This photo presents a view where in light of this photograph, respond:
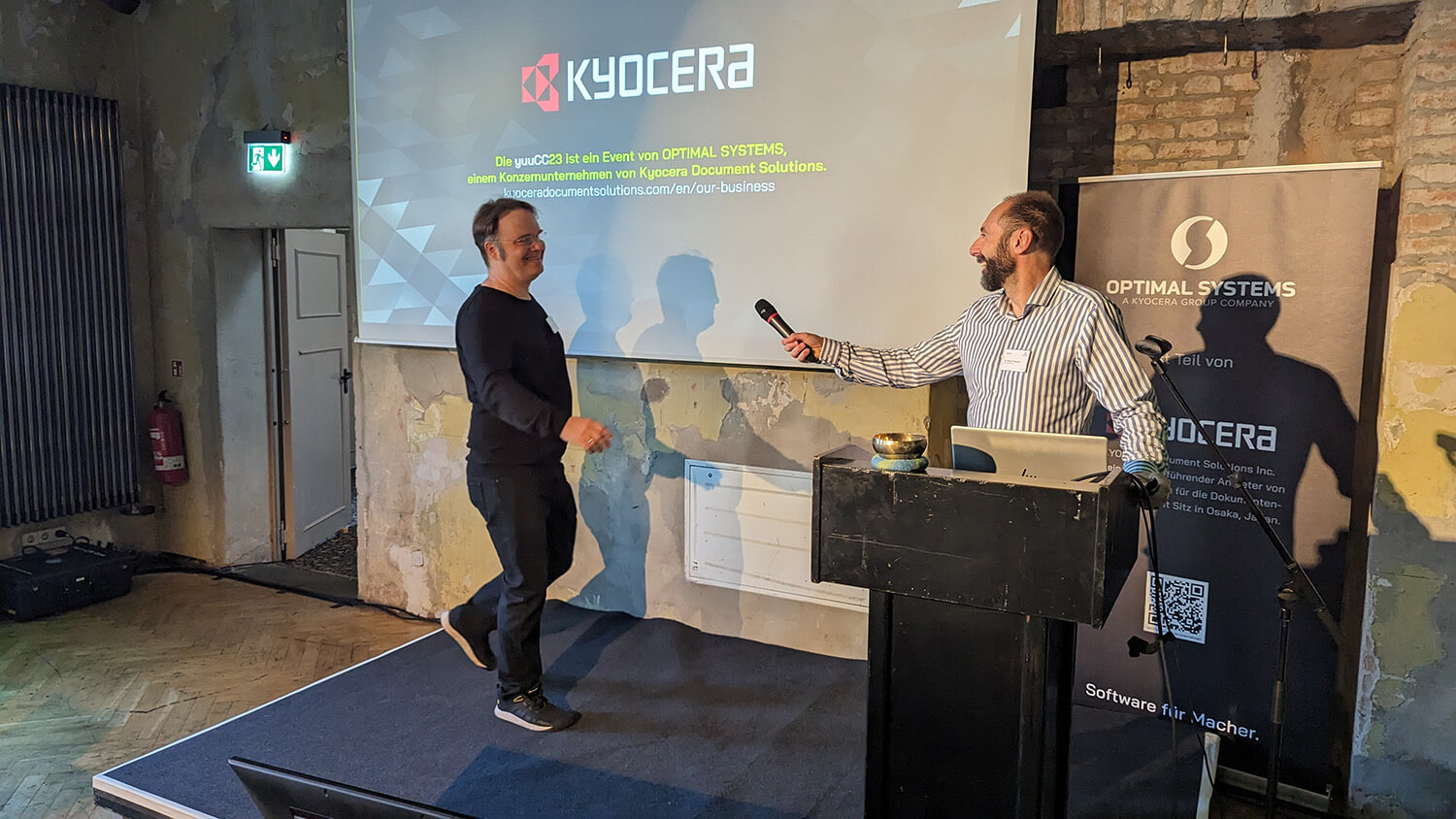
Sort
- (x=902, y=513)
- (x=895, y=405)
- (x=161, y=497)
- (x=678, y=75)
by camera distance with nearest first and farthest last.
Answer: (x=902, y=513)
(x=895, y=405)
(x=678, y=75)
(x=161, y=497)

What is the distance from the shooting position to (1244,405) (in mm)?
2961

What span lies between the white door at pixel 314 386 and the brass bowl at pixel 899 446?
15.3ft

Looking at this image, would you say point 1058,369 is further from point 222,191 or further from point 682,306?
point 222,191

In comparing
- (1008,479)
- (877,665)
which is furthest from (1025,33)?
(877,665)

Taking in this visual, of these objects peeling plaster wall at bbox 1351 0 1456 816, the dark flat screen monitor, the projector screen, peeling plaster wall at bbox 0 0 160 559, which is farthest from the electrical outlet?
peeling plaster wall at bbox 1351 0 1456 816

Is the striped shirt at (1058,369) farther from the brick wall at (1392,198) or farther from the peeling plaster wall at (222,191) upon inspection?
the peeling plaster wall at (222,191)

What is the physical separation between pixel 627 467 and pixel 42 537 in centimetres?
346

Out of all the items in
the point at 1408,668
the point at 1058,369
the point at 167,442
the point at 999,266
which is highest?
the point at 999,266

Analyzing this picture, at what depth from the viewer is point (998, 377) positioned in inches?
101

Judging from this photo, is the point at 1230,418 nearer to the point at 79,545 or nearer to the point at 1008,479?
the point at 1008,479

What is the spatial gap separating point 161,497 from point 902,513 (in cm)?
525

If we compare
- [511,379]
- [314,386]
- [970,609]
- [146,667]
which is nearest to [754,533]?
[511,379]

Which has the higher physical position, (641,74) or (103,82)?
(103,82)

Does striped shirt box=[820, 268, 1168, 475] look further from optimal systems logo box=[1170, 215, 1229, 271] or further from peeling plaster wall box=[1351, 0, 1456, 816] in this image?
peeling plaster wall box=[1351, 0, 1456, 816]
